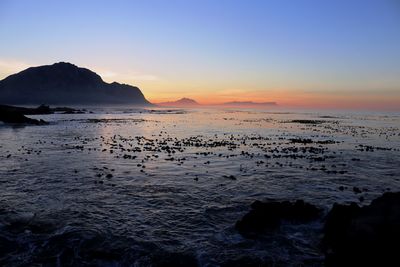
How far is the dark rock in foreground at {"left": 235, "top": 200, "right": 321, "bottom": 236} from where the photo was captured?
14977 millimetres

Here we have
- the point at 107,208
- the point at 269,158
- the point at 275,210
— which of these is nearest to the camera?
the point at 275,210

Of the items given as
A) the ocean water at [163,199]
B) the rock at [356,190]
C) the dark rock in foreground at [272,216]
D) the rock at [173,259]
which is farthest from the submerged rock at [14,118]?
the rock at [173,259]

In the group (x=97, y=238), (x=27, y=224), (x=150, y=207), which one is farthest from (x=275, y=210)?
(x=27, y=224)

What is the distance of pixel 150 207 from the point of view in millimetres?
17984

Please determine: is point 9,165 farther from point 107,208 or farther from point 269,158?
point 269,158

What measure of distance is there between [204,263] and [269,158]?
23348mm

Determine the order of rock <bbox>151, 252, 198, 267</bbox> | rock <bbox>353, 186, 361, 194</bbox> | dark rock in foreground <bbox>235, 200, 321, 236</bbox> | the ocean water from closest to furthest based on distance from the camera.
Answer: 1. rock <bbox>151, 252, 198, 267</bbox>
2. the ocean water
3. dark rock in foreground <bbox>235, 200, 321, 236</bbox>
4. rock <bbox>353, 186, 361, 194</bbox>

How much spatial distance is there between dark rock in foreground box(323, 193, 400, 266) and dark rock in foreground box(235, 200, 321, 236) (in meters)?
2.92

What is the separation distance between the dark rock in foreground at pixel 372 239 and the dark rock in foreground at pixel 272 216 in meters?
2.92

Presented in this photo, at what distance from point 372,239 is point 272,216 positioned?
5396 millimetres

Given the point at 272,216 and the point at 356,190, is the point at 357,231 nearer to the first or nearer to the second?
the point at 272,216

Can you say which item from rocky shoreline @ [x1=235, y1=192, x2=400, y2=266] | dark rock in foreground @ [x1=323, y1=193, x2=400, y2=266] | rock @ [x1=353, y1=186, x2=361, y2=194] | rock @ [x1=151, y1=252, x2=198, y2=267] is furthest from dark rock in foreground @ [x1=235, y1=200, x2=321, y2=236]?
rock @ [x1=353, y1=186, x2=361, y2=194]

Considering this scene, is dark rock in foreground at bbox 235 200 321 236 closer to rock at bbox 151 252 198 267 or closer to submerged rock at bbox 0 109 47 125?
rock at bbox 151 252 198 267

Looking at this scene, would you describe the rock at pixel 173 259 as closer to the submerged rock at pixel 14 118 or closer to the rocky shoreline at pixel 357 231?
the rocky shoreline at pixel 357 231
